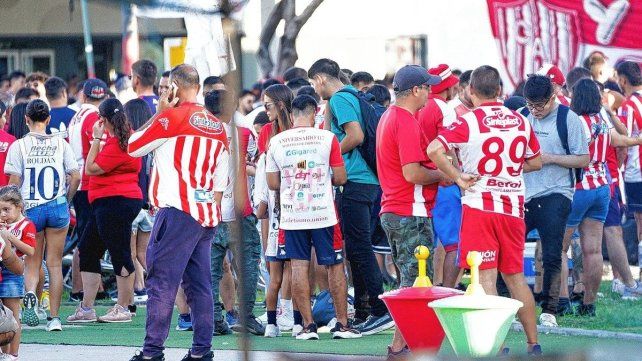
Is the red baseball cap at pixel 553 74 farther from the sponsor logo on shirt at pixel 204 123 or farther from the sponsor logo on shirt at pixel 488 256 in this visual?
the sponsor logo on shirt at pixel 204 123

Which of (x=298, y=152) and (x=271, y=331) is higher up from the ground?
(x=298, y=152)

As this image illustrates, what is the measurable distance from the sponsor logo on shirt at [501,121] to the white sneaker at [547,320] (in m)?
2.25

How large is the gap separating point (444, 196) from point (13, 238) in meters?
3.39

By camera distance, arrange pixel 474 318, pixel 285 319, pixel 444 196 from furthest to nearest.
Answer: pixel 444 196, pixel 285 319, pixel 474 318

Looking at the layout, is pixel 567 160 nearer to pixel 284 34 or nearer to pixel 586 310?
pixel 586 310

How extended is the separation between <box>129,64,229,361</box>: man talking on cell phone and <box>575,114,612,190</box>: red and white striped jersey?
3.71 metres

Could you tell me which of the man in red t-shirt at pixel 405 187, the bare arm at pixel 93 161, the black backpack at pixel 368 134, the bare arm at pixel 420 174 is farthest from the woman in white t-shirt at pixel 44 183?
the bare arm at pixel 420 174

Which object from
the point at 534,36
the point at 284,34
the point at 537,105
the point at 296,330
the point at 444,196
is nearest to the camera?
the point at 296,330

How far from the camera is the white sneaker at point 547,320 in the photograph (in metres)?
10.3

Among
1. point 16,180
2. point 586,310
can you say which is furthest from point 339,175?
point 16,180

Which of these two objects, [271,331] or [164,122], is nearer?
[164,122]

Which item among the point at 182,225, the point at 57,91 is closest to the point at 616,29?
the point at 57,91

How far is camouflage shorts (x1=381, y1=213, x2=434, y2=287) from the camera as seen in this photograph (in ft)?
30.5

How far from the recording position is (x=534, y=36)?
18391 mm
